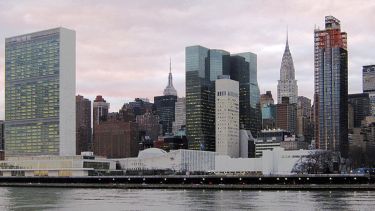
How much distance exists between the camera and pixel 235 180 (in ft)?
643

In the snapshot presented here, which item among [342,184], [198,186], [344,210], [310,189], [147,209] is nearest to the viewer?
[344,210]

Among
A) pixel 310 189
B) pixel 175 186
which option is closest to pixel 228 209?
pixel 310 189

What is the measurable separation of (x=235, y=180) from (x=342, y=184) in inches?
1412

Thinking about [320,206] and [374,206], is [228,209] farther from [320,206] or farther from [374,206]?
[374,206]

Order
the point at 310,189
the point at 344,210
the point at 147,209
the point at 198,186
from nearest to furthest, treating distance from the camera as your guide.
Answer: the point at 344,210 → the point at 147,209 → the point at 310,189 → the point at 198,186

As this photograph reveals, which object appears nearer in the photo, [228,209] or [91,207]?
[228,209]

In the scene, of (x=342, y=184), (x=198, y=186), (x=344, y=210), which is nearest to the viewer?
(x=344, y=210)

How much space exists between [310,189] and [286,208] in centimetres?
6957

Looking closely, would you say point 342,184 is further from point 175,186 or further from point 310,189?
point 175,186

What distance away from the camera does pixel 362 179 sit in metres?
174

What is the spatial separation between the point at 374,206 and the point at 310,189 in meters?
67.8

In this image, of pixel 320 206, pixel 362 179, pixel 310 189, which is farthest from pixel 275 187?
pixel 320 206

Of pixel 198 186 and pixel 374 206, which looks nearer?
pixel 374 206

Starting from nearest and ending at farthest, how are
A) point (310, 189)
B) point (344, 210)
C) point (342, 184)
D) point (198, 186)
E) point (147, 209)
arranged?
A: point (344, 210) → point (147, 209) → point (310, 189) → point (342, 184) → point (198, 186)
